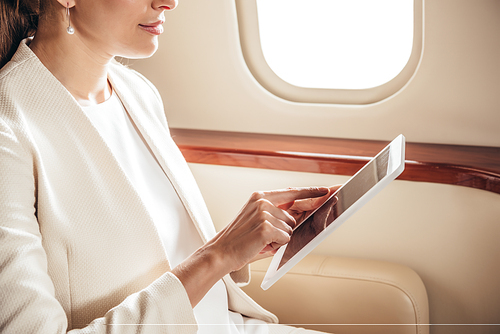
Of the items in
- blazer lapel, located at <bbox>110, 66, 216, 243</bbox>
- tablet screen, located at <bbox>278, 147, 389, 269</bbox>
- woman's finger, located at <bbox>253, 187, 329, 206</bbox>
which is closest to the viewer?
tablet screen, located at <bbox>278, 147, 389, 269</bbox>

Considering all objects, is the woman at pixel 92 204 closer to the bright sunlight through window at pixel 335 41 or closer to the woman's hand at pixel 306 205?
the woman's hand at pixel 306 205

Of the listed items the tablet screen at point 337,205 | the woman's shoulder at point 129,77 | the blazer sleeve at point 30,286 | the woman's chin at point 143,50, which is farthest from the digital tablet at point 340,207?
the woman's shoulder at point 129,77

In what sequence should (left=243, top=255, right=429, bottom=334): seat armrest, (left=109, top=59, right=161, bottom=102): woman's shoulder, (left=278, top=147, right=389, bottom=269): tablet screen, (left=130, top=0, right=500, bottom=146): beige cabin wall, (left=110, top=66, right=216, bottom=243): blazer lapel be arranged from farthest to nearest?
(left=130, top=0, right=500, bottom=146): beige cabin wall < (left=243, top=255, right=429, bottom=334): seat armrest < (left=109, top=59, right=161, bottom=102): woman's shoulder < (left=110, top=66, right=216, bottom=243): blazer lapel < (left=278, top=147, right=389, bottom=269): tablet screen

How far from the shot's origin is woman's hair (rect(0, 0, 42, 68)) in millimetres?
948

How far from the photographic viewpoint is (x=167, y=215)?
1.04 meters

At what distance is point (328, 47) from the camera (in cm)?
189

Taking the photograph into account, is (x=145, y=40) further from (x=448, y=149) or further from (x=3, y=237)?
(x=448, y=149)

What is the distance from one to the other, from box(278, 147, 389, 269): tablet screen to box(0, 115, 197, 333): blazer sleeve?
0.22 meters

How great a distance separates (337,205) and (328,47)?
1.18 m

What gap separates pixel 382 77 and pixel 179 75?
2.85 ft

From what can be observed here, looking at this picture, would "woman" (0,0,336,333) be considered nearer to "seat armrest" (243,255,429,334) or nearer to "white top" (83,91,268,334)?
"white top" (83,91,268,334)

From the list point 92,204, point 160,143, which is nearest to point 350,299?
point 160,143

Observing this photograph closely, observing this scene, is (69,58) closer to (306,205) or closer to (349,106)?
(306,205)

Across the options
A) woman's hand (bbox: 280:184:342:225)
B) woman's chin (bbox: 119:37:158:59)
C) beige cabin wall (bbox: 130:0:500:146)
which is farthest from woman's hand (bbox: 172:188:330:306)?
beige cabin wall (bbox: 130:0:500:146)
